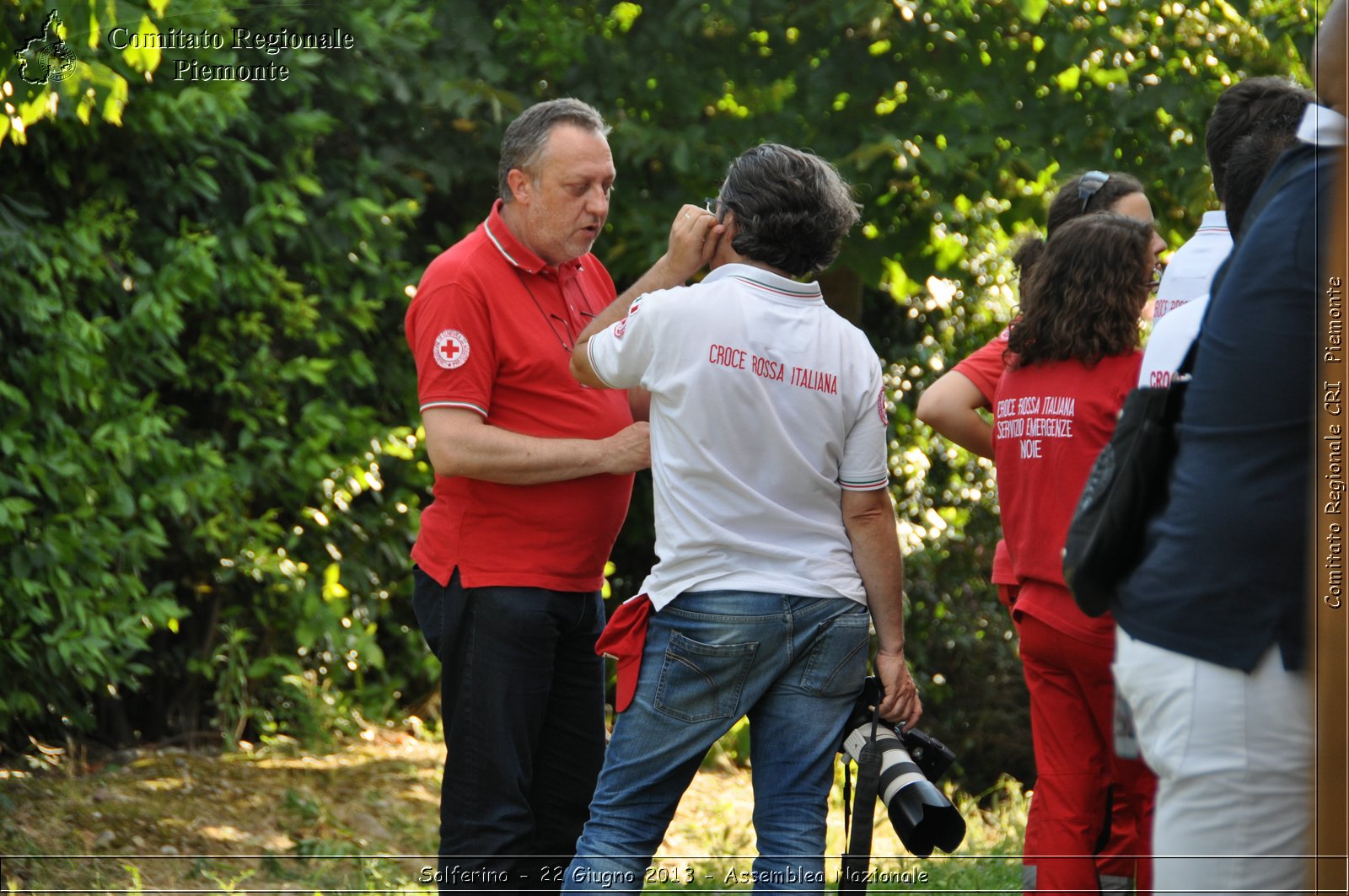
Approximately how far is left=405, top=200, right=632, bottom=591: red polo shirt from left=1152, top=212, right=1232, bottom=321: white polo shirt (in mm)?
1252

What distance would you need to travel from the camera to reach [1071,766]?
9.56 ft

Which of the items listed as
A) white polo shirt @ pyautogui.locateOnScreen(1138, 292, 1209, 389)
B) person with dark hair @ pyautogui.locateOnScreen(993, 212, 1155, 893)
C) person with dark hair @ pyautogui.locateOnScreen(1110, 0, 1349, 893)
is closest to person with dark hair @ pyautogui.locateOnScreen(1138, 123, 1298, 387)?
white polo shirt @ pyautogui.locateOnScreen(1138, 292, 1209, 389)

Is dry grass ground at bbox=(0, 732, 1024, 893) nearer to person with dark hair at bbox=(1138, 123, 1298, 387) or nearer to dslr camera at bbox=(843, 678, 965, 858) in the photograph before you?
dslr camera at bbox=(843, 678, 965, 858)

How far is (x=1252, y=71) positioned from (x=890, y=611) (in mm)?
3309

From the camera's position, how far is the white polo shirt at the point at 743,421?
251 centimetres

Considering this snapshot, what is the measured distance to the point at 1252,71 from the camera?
16.3 ft

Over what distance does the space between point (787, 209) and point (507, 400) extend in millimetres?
826

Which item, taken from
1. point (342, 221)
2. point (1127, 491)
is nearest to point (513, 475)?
point (1127, 491)

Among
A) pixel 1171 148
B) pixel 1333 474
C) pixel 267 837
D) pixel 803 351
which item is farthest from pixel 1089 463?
pixel 267 837

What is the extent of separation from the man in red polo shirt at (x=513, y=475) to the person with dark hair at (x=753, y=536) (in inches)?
13.3

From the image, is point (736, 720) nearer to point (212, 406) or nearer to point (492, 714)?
point (492, 714)

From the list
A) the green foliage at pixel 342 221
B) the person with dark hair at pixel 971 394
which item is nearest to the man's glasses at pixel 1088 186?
the person with dark hair at pixel 971 394

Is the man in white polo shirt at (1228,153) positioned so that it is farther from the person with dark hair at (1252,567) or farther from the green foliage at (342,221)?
the green foliage at (342,221)

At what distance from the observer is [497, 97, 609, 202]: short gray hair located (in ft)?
10.2
